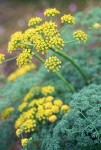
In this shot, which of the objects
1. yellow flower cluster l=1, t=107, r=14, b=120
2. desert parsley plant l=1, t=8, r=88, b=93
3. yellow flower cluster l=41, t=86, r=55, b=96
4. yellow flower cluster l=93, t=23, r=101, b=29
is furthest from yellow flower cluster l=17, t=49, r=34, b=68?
yellow flower cluster l=93, t=23, r=101, b=29

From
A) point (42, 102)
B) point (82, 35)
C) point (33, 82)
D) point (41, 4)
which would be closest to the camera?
point (82, 35)

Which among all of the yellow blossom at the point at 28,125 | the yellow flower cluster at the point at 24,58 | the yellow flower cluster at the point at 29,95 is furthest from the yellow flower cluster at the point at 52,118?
the yellow flower cluster at the point at 24,58

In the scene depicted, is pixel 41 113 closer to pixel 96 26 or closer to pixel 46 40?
pixel 46 40

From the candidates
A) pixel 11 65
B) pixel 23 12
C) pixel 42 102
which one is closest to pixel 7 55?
pixel 11 65

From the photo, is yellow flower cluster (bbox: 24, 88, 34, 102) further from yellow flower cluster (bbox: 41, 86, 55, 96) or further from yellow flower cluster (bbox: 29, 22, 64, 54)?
yellow flower cluster (bbox: 29, 22, 64, 54)

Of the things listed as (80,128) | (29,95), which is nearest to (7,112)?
(29,95)

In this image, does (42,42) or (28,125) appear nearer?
(42,42)

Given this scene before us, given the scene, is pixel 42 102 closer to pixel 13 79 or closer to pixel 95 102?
pixel 95 102
